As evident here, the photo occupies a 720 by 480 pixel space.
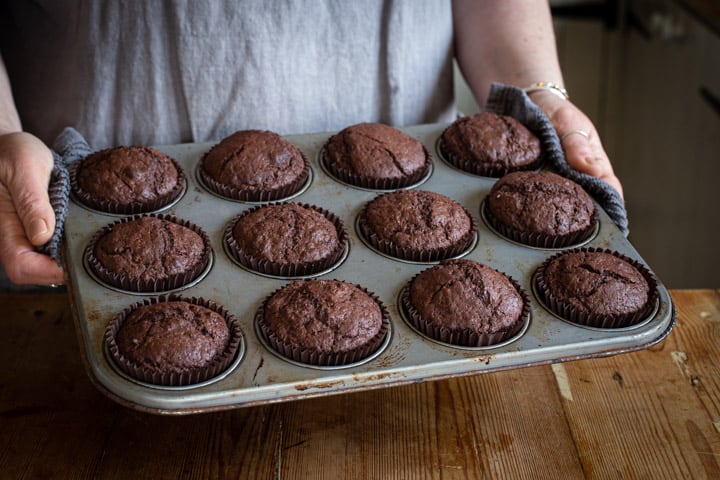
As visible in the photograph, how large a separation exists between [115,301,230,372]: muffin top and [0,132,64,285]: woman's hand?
348mm

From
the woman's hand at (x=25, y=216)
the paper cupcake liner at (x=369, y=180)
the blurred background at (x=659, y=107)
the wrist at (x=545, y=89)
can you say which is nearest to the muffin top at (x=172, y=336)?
the woman's hand at (x=25, y=216)

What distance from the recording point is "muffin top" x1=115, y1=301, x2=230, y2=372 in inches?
62.6

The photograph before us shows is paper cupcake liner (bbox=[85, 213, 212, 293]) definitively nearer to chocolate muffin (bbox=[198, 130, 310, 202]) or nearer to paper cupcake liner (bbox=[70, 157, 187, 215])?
paper cupcake liner (bbox=[70, 157, 187, 215])

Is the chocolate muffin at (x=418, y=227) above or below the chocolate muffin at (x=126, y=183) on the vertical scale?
below

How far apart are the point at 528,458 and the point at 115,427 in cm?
91

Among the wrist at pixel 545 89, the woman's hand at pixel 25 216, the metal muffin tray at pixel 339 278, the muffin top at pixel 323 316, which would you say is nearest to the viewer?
the metal muffin tray at pixel 339 278

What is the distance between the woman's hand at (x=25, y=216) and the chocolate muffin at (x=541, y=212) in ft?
3.59

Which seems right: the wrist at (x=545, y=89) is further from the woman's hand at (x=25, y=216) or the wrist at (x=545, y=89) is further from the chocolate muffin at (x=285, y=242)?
the woman's hand at (x=25, y=216)

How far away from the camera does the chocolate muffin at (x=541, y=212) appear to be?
200 centimetres

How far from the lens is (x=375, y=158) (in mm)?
2205

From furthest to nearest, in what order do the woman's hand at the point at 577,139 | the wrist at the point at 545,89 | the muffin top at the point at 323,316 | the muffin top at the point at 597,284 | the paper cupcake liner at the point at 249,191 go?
the wrist at the point at 545,89 < the woman's hand at the point at 577,139 < the paper cupcake liner at the point at 249,191 < the muffin top at the point at 597,284 < the muffin top at the point at 323,316

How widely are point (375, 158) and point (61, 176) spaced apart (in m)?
0.82

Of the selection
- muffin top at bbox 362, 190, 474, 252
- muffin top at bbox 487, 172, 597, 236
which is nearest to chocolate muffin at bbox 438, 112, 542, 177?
muffin top at bbox 487, 172, 597, 236

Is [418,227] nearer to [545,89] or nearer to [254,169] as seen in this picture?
[254,169]
